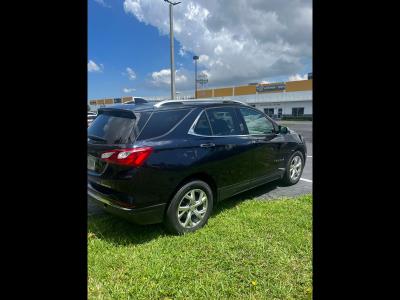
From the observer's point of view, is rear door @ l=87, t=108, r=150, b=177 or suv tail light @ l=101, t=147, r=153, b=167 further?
rear door @ l=87, t=108, r=150, b=177

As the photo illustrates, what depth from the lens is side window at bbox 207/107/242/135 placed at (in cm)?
381

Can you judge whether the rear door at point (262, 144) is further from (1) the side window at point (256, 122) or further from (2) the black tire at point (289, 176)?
(2) the black tire at point (289, 176)

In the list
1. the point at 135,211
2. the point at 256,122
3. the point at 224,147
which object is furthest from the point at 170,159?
the point at 256,122

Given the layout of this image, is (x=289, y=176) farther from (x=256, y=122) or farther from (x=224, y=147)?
(x=224, y=147)

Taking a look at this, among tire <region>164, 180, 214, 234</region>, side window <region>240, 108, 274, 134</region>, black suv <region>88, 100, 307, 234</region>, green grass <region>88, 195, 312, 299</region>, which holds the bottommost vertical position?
green grass <region>88, 195, 312, 299</region>

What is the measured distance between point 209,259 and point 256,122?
260 cm

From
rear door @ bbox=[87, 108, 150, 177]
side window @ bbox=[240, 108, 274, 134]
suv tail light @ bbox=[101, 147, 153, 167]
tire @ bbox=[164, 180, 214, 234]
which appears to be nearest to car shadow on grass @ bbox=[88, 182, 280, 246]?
tire @ bbox=[164, 180, 214, 234]

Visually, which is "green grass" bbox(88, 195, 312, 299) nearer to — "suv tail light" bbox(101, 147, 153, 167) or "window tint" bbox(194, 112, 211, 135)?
"suv tail light" bbox(101, 147, 153, 167)

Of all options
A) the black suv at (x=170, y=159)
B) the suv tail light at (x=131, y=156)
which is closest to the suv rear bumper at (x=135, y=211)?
the black suv at (x=170, y=159)

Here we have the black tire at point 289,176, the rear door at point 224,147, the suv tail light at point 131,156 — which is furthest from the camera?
the black tire at point 289,176

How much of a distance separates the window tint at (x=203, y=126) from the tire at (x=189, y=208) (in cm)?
66

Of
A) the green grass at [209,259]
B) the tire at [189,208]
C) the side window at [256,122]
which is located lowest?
the green grass at [209,259]

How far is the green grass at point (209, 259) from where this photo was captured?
7.88 feet
